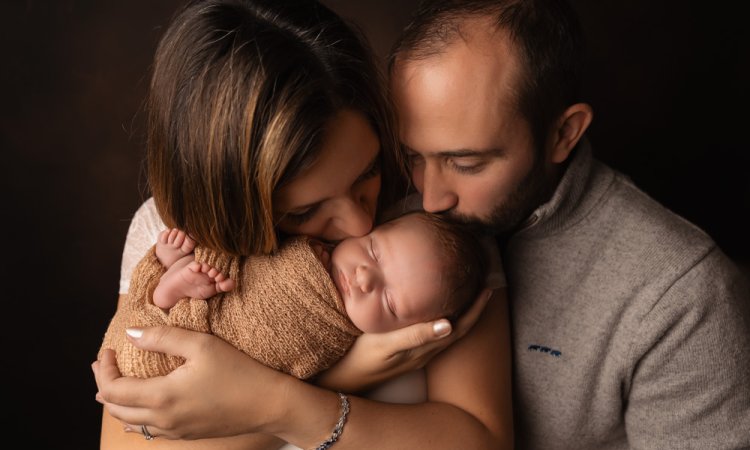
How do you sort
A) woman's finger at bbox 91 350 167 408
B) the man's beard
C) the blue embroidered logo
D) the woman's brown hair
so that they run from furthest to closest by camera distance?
1. the blue embroidered logo
2. the man's beard
3. woman's finger at bbox 91 350 167 408
4. the woman's brown hair

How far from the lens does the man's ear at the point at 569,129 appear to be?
1.63m

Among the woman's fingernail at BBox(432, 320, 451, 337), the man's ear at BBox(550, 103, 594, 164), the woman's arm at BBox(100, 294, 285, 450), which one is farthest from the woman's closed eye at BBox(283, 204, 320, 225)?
the man's ear at BBox(550, 103, 594, 164)

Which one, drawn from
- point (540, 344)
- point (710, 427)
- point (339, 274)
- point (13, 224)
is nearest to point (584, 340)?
point (540, 344)

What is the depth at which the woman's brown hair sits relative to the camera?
4.21 ft

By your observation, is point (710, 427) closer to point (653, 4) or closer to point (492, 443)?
point (492, 443)

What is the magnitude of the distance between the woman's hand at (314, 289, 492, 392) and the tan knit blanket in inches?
1.5

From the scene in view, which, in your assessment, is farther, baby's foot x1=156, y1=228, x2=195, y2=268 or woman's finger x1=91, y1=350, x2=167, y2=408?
baby's foot x1=156, y1=228, x2=195, y2=268

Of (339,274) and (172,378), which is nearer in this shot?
(172,378)

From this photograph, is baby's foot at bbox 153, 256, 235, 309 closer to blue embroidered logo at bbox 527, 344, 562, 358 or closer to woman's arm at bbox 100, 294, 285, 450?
woman's arm at bbox 100, 294, 285, 450

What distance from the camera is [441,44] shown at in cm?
150

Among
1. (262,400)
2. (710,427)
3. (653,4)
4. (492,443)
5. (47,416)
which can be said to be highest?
(653,4)

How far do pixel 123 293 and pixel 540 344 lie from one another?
1.09 m

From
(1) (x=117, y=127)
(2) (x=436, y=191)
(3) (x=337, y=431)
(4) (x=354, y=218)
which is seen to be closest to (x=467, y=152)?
(2) (x=436, y=191)

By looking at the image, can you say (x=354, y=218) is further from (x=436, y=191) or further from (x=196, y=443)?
(x=196, y=443)
